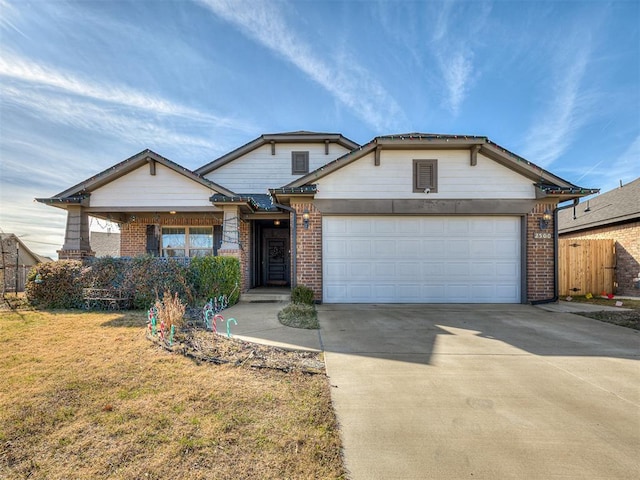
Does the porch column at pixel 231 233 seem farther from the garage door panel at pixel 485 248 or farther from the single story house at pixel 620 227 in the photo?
the single story house at pixel 620 227

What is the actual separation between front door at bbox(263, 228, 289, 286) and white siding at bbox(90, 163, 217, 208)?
414 cm

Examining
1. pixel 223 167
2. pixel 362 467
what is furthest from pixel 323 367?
pixel 223 167

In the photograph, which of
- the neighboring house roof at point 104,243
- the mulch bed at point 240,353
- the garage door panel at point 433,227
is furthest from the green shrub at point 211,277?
the neighboring house roof at point 104,243

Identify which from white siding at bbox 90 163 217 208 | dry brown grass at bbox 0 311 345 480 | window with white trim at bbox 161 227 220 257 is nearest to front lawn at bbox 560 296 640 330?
dry brown grass at bbox 0 311 345 480

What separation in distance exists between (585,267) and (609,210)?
12.4 ft

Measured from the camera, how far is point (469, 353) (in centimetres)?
462

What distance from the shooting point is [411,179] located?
9133 mm

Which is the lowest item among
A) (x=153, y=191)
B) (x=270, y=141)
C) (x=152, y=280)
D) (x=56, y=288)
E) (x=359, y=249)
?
(x=56, y=288)

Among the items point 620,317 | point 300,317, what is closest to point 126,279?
point 300,317

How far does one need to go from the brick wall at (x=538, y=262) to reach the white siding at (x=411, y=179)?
1002mm

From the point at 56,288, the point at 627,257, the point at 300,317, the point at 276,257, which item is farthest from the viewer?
the point at 276,257

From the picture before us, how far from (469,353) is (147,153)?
10214 millimetres

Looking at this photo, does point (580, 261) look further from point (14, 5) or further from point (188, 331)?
point (14, 5)

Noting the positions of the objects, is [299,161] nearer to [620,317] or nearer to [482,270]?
[482,270]
